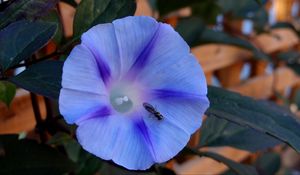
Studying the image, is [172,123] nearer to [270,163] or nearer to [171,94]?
[171,94]

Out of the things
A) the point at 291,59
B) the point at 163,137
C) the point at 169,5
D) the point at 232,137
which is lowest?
the point at 291,59

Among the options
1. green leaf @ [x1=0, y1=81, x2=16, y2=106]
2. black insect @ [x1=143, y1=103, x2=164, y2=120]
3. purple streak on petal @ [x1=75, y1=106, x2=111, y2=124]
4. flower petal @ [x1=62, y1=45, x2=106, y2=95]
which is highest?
flower petal @ [x1=62, y1=45, x2=106, y2=95]

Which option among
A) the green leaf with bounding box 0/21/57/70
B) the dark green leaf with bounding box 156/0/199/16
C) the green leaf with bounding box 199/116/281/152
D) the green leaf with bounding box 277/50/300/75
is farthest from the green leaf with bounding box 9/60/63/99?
the green leaf with bounding box 277/50/300/75

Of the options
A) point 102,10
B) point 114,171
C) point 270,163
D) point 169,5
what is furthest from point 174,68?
point 270,163

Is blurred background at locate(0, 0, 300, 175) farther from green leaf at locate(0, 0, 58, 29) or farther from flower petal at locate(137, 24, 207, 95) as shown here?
flower petal at locate(137, 24, 207, 95)

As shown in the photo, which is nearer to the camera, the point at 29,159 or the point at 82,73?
the point at 82,73

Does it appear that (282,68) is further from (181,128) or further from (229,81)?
(181,128)

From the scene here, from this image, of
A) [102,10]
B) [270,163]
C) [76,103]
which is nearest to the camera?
[76,103]

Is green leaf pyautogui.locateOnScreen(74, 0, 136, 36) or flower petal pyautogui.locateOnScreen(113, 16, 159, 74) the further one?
green leaf pyautogui.locateOnScreen(74, 0, 136, 36)
